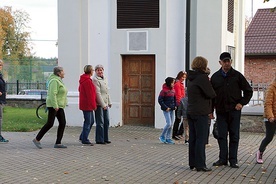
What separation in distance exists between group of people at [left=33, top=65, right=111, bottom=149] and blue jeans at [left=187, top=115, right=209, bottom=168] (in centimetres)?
350

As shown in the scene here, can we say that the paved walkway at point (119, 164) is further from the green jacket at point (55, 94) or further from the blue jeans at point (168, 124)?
the green jacket at point (55, 94)

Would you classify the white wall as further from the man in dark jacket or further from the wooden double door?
the man in dark jacket

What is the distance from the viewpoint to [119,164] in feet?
32.1

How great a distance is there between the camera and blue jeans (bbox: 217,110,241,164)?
9.45 meters

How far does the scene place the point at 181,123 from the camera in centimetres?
1393

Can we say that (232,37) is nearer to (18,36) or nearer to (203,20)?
(203,20)

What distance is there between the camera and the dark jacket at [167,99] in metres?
12.5

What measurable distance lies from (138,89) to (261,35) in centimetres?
2486

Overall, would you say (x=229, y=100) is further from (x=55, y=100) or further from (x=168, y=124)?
(x=55, y=100)

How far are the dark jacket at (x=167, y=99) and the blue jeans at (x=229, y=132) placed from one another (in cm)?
302

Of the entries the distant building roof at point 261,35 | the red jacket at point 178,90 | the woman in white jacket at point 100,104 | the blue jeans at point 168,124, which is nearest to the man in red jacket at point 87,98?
the woman in white jacket at point 100,104

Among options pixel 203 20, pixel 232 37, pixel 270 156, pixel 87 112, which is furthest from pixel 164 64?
pixel 270 156

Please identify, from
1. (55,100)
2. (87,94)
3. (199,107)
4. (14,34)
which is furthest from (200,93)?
(14,34)

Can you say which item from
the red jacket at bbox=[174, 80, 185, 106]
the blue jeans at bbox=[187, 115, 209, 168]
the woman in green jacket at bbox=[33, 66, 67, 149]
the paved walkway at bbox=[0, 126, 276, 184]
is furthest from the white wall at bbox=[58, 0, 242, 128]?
the blue jeans at bbox=[187, 115, 209, 168]
